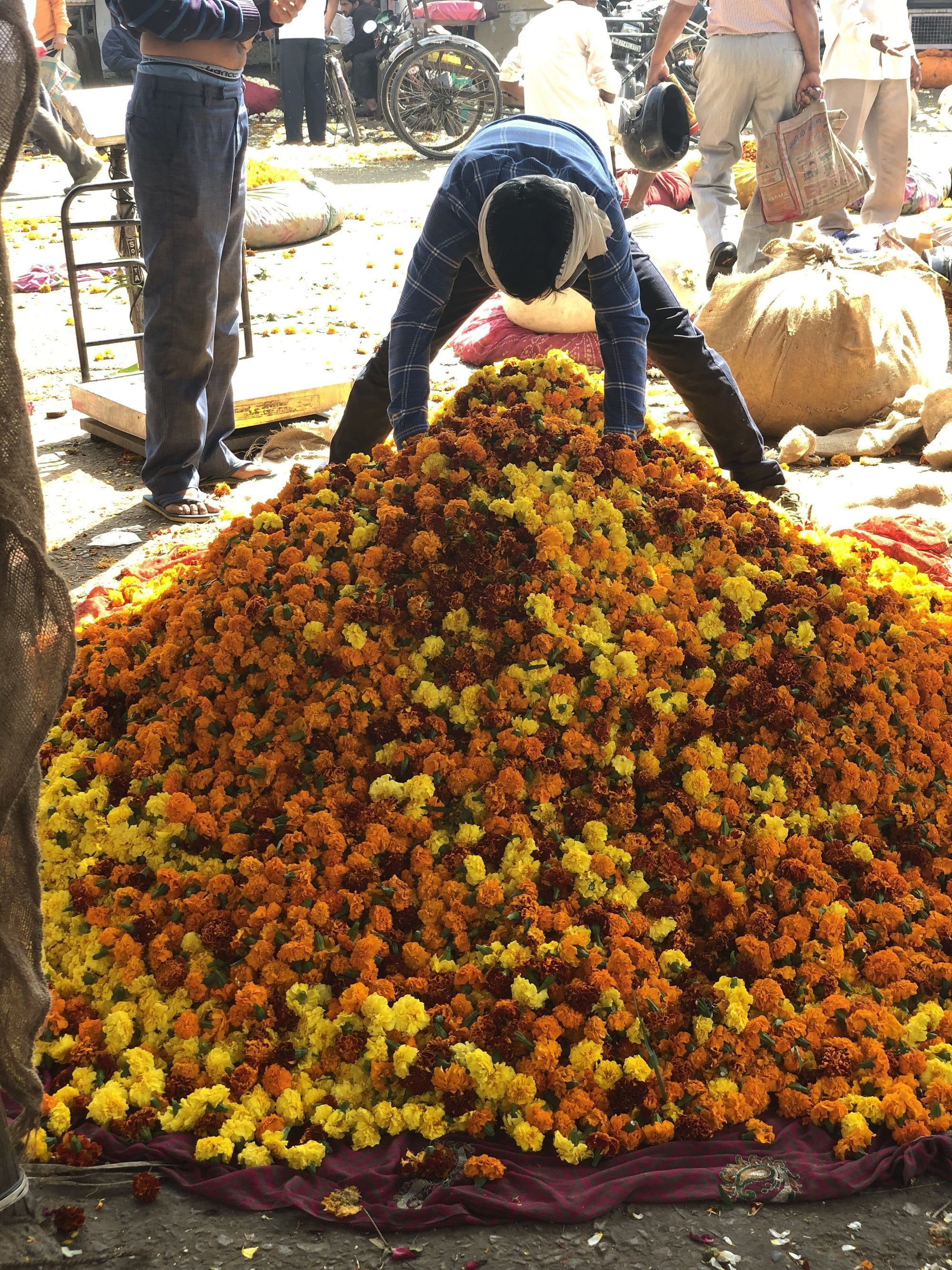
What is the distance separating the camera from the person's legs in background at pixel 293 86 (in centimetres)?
1108

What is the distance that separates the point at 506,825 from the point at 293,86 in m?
11.0

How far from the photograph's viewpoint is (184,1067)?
208 centimetres

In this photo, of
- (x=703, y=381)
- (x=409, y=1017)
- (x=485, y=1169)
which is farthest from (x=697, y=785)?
(x=703, y=381)

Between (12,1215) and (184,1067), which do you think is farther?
(184,1067)

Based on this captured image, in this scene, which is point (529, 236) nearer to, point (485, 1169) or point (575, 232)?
point (575, 232)

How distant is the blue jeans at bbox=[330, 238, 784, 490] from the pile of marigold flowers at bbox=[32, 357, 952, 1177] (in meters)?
0.45

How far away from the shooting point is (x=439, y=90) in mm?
12070

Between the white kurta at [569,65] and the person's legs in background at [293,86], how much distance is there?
5.16m

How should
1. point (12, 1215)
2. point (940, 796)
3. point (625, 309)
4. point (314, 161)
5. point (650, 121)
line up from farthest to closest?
1. point (314, 161)
2. point (650, 121)
3. point (625, 309)
4. point (940, 796)
5. point (12, 1215)

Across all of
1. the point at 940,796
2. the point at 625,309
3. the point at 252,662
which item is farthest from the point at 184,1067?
the point at 625,309

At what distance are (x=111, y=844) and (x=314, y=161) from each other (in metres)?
10.4

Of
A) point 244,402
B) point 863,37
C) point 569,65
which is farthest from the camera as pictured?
point 863,37

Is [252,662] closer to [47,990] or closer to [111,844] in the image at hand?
[111,844]

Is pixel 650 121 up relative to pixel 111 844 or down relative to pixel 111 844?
up
